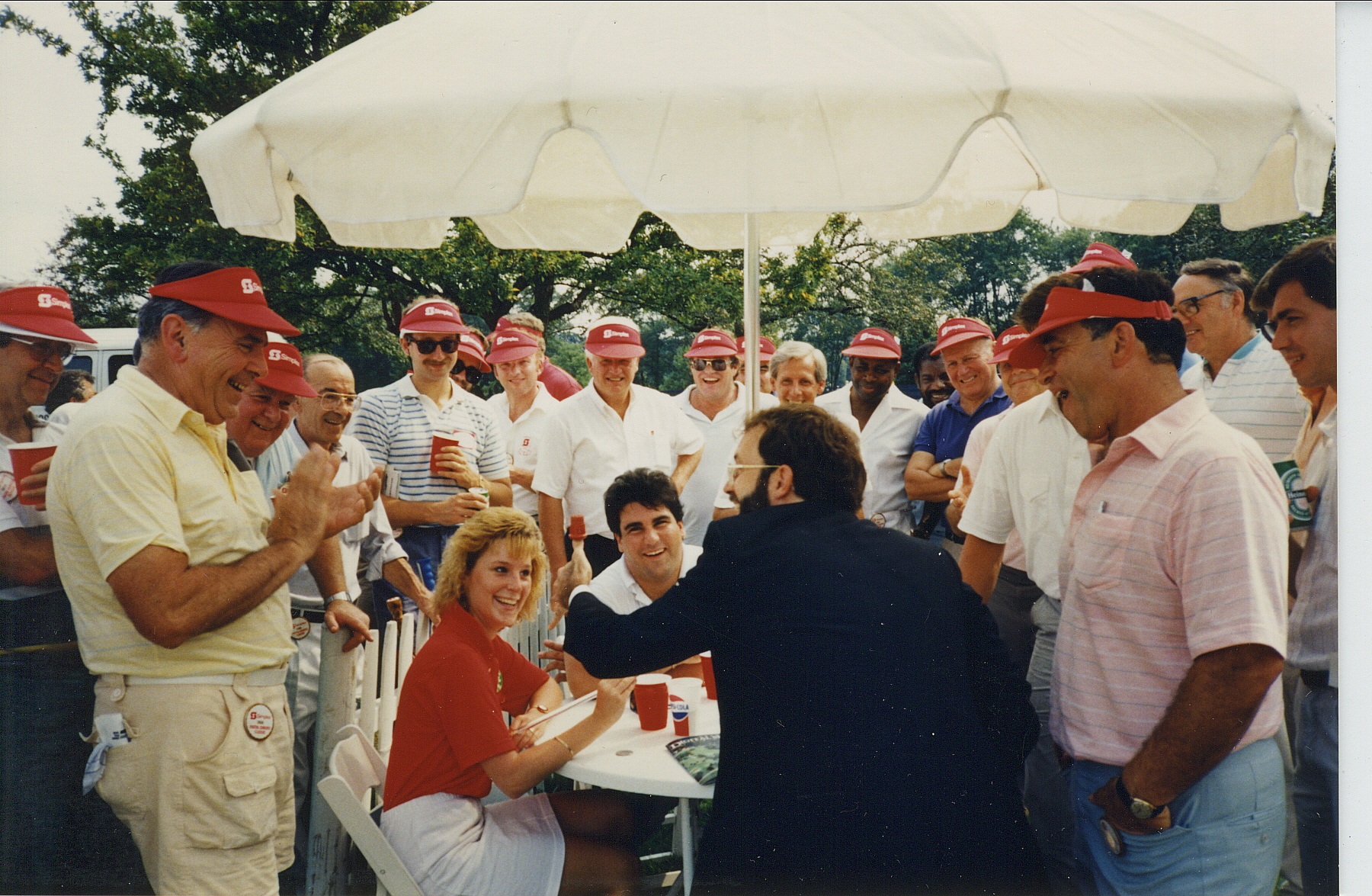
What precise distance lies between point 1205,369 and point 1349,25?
1874 mm

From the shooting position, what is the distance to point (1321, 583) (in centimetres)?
241

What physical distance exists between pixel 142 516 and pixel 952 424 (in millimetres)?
3698

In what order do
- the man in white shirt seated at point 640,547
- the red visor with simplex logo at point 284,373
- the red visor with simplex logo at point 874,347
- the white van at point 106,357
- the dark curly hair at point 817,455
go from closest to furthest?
1. the dark curly hair at point 817,455
2. the red visor with simplex logo at point 284,373
3. the man in white shirt seated at point 640,547
4. the red visor with simplex logo at point 874,347
5. the white van at point 106,357

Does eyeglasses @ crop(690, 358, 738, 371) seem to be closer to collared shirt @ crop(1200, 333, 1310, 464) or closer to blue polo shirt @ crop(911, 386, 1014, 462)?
blue polo shirt @ crop(911, 386, 1014, 462)

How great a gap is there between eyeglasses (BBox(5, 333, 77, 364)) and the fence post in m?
1.15

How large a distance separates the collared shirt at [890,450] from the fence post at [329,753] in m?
2.73

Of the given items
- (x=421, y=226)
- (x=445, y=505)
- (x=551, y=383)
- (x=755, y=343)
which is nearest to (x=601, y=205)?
(x=421, y=226)

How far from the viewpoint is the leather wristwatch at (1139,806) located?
6.30ft

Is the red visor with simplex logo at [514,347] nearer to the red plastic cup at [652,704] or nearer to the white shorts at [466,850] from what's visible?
the red plastic cup at [652,704]

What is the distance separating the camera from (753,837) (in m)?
1.81

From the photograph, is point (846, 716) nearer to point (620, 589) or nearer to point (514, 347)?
point (620, 589)

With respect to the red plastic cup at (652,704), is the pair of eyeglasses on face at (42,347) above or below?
above

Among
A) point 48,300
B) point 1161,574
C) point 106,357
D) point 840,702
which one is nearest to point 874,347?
point 1161,574

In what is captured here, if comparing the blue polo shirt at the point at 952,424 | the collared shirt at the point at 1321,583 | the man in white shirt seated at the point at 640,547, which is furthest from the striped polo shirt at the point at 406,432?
the collared shirt at the point at 1321,583
